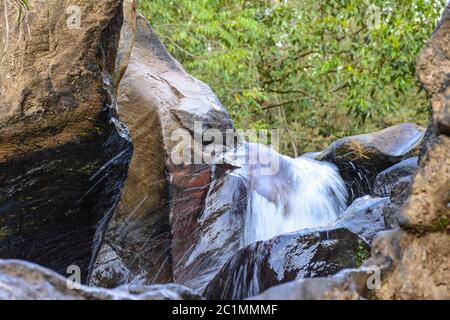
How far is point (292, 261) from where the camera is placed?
5.71m

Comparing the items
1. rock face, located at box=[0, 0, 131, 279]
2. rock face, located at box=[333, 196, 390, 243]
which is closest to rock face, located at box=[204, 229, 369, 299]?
rock face, located at box=[333, 196, 390, 243]

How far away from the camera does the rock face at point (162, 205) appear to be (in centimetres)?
737

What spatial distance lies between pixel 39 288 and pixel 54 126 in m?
2.73

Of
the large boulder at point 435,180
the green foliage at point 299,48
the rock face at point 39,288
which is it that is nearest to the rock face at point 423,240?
the large boulder at point 435,180

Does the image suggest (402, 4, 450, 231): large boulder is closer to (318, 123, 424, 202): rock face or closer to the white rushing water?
the white rushing water

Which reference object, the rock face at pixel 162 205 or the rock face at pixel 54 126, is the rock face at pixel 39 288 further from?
the rock face at pixel 162 205

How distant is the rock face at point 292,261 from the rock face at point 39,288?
2529mm

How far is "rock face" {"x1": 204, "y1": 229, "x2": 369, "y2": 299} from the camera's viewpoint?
18.6ft

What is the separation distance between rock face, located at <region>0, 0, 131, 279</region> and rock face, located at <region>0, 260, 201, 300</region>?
8.49 feet

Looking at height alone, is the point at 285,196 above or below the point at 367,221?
below

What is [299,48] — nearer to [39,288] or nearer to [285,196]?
[285,196]

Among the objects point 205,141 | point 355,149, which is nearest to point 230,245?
point 205,141

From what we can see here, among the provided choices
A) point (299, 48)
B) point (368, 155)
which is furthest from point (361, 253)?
point (299, 48)

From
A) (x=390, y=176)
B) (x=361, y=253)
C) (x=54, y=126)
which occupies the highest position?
(x=54, y=126)
